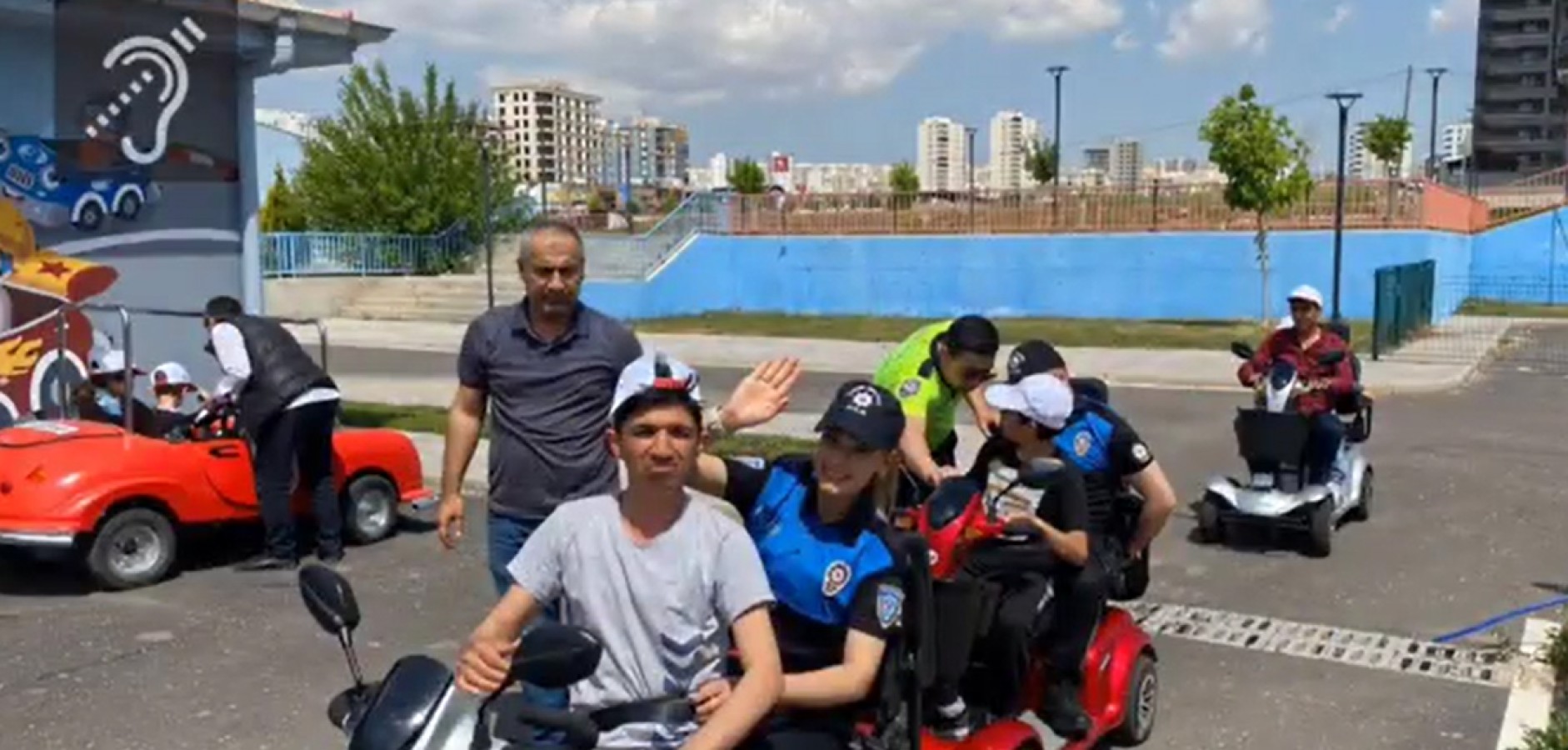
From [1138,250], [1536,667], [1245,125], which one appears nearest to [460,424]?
[1536,667]

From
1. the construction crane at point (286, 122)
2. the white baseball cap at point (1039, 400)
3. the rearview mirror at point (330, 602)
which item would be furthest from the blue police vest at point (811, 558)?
the construction crane at point (286, 122)

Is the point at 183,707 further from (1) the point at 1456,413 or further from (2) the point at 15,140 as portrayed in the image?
(1) the point at 1456,413

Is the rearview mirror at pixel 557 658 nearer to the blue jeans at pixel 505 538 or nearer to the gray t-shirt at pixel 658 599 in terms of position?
the gray t-shirt at pixel 658 599

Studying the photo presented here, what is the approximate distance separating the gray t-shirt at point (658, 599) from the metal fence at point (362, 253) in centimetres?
2859

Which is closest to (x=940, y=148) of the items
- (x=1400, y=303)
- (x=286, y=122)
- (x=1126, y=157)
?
(x=1126, y=157)

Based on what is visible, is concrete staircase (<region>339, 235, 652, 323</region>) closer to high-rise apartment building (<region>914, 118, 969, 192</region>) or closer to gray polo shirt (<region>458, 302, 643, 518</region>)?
gray polo shirt (<region>458, 302, 643, 518</region>)

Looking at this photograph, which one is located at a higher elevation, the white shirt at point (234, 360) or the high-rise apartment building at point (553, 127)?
the high-rise apartment building at point (553, 127)

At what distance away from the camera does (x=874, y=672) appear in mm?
3176

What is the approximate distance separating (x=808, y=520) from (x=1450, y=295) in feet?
96.3

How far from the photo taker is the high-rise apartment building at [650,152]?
92438 millimetres

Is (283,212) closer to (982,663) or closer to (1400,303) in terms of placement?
(1400,303)

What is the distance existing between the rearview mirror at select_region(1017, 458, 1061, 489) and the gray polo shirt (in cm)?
130

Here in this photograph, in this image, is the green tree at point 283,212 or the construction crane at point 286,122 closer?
the green tree at point 283,212

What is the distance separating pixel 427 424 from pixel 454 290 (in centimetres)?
1733
